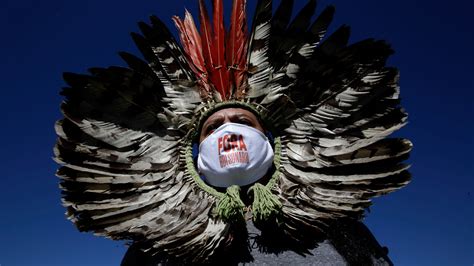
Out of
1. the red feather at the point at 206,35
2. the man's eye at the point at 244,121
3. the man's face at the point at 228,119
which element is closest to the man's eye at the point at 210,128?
the man's face at the point at 228,119

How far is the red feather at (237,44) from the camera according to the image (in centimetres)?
337

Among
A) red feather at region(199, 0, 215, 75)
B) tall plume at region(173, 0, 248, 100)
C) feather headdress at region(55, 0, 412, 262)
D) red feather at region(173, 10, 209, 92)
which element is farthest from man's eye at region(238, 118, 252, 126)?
red feather at region(199, 0, 215, 75)

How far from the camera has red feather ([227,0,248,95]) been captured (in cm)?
337

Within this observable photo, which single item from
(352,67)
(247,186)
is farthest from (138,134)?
(352,67)

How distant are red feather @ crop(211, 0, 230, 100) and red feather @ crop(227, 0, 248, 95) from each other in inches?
2.1

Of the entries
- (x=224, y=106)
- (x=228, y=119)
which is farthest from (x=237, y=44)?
(x=228, y=119)

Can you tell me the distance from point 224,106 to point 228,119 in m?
0.12

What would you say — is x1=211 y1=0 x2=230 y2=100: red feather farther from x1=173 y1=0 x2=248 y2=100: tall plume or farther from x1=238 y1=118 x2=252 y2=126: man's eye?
x1=238 y1=118 x2=252 y2=126: man's eye

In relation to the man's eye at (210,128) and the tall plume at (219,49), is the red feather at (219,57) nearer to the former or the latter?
the tall plume at (219,49)

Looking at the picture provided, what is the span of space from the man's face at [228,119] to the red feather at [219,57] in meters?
0.15

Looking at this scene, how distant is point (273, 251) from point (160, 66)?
1625mm

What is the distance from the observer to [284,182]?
3.01 metres

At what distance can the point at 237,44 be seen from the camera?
351cm

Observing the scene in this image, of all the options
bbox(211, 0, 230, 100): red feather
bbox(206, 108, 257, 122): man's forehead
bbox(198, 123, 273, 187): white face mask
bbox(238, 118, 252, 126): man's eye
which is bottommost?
bbox(198, 123, 273, 187): white face mask
